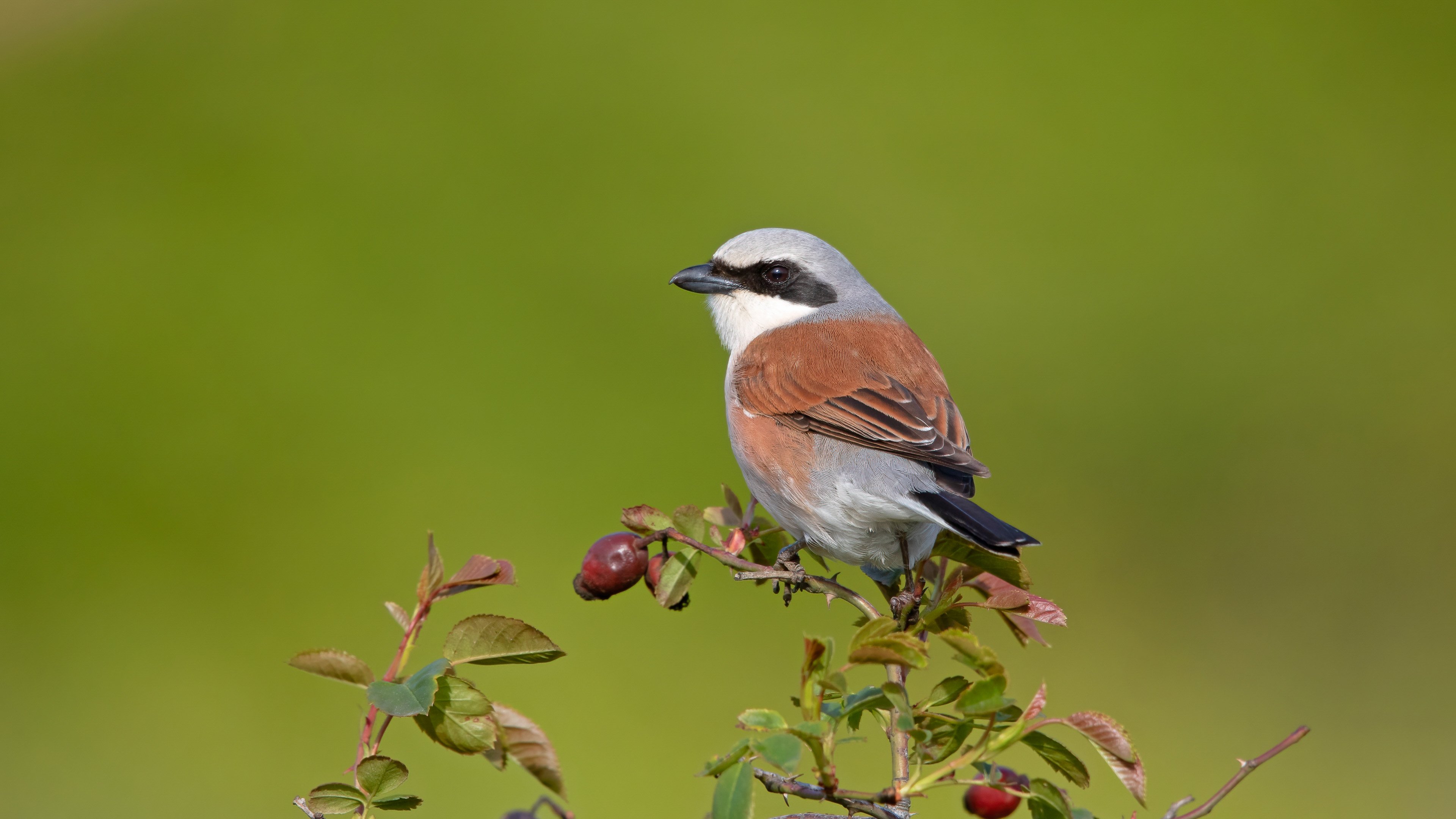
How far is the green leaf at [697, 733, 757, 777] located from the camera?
3.87ft

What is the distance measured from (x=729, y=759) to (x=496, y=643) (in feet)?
1.08

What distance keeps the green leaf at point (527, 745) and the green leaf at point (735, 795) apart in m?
0.30

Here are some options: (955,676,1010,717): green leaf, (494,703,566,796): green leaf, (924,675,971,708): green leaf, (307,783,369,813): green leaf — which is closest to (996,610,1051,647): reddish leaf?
(924,675,971,708): green leaf

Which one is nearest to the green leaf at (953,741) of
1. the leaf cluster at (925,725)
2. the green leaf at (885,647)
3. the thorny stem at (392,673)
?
the leaf cluster at (925,725)

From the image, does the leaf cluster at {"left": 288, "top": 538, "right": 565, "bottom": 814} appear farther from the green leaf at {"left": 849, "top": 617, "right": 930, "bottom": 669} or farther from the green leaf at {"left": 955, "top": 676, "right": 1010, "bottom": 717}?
the green leaf at {"left": 955, "top": 676, "right": 1010, "bottom": 717}

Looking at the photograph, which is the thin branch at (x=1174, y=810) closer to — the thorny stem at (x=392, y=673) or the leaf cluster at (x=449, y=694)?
the leaf cluster at (x=449, y=694)

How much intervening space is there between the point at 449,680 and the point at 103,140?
16.9 ft

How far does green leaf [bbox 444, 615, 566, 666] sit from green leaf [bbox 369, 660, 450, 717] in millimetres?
64

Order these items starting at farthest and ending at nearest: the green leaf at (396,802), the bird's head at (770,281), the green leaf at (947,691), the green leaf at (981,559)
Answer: the bird's head at (770,281) → the green leaf at (981,559) → the green leaf at (947,691) → the green leaf at (396,802)

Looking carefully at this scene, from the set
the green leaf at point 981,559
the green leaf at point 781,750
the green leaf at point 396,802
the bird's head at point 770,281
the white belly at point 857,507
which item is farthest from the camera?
the bird's head at point 770,281

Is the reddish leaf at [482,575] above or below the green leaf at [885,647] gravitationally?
above

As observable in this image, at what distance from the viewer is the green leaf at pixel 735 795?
1.16 meters

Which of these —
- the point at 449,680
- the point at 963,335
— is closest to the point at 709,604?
the point at 963,335

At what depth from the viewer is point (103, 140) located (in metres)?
5.30
